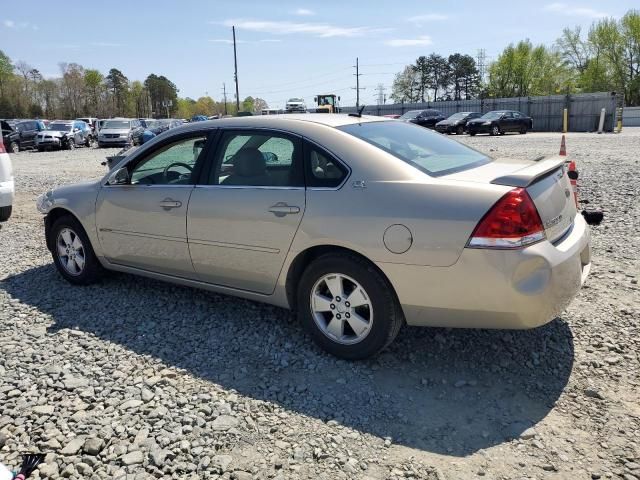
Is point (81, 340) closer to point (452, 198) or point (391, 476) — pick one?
point (391, 476)

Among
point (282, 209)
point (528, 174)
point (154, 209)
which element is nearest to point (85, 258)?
point (154, 209)

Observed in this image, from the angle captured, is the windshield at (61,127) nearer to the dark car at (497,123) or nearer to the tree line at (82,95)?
the dark car at (497,123)

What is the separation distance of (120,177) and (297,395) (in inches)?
104

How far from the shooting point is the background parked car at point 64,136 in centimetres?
3017

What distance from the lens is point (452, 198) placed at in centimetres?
311

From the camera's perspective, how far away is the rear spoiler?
308 centimetres

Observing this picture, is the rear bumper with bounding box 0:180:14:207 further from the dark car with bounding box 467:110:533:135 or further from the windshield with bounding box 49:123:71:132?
the dark car with bounding box 467:110:533:135

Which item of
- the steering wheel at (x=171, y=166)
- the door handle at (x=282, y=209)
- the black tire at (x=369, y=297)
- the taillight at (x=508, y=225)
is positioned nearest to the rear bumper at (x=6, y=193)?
the steering wheel at (x=171, y=166)

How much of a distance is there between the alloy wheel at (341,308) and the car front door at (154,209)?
1265 millimetres

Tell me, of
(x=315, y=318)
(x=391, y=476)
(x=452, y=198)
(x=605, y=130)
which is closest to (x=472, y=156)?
(x=452, y=198)

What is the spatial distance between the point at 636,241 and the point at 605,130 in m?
32.7

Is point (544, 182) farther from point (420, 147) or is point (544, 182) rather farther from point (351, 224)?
point (351, 224)

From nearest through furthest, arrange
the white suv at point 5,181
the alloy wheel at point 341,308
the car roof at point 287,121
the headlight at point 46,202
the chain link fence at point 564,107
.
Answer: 1. the alloy wheel at point 341,308
2. the car roof at point 287,121
3. the headlight at point 46,202
4. the white suv at point 5,181
5. the chain link fence at point 564,107

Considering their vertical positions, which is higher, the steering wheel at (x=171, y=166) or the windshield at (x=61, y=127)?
the windshield at (x=61, y=127)
